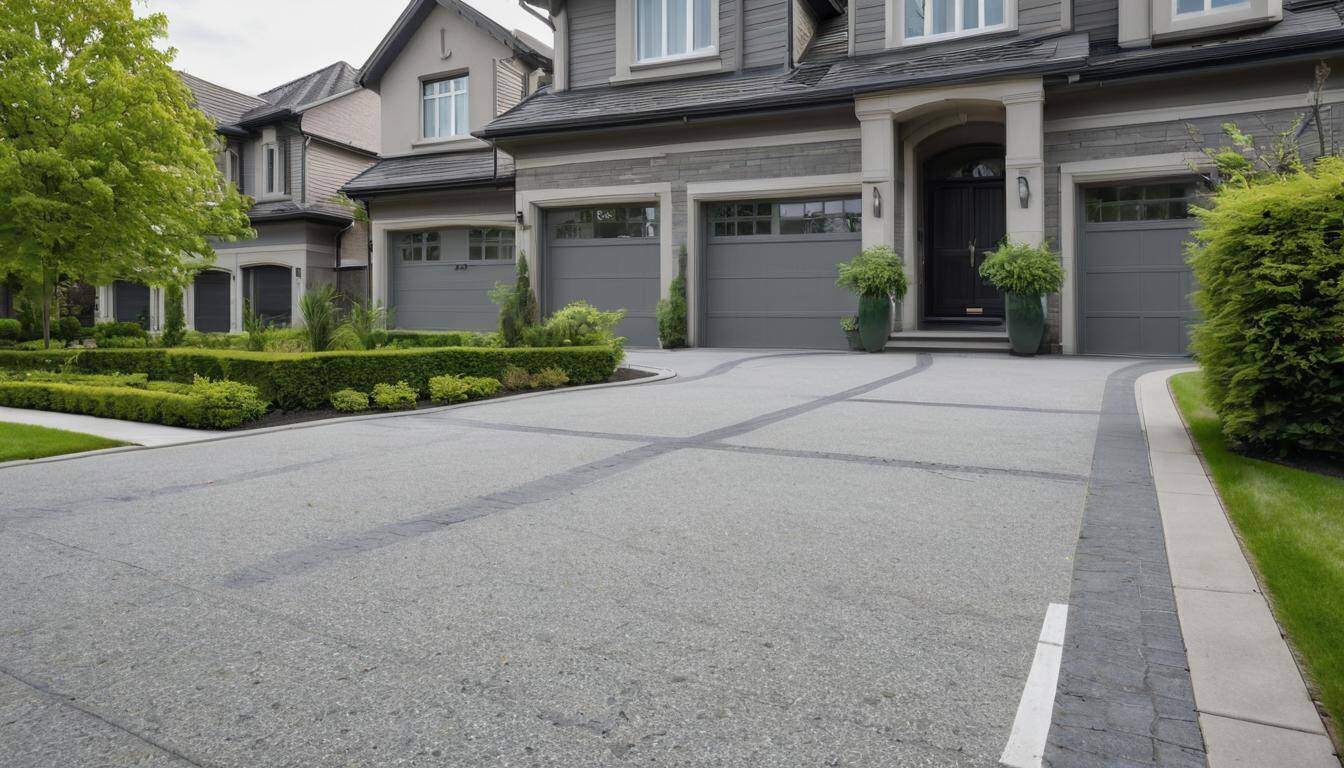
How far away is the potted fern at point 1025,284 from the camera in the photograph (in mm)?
13391

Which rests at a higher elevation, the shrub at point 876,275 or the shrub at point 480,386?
the shrub at point 876,275

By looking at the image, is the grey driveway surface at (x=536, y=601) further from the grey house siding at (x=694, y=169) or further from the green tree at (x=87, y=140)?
the grey house siding at (x=694, y=169)

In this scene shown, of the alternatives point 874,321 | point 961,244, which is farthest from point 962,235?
point 874,321

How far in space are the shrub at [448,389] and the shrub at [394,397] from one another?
0.27 metres

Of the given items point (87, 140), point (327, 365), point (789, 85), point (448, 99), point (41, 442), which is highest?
point (448, 99)

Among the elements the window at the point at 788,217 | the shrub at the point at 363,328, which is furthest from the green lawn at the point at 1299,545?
the window at the point at 788,217

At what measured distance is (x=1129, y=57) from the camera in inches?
546

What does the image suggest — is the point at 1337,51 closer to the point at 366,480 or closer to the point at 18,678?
the point at 366,480

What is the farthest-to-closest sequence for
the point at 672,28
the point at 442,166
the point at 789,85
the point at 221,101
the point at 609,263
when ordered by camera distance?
the point at 221,101 → the point at 442,166 → the point at 609,263 → the point at 672,28 → the point at 789,85

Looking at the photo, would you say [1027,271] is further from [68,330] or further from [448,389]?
[68,330]

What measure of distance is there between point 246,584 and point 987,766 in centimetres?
292

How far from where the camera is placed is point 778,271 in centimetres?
1714

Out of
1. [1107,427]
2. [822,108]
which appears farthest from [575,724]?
[822,108]

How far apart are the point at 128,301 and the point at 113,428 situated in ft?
77.1
